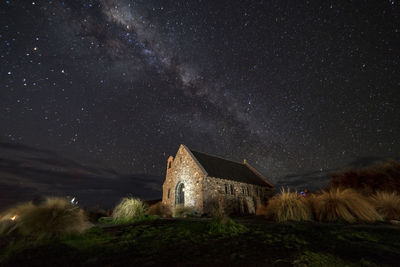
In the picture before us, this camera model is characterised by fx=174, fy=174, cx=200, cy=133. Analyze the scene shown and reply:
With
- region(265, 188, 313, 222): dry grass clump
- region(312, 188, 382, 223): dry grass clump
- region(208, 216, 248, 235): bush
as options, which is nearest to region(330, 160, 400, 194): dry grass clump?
region(312, 188, 382, 223): dry grass clump

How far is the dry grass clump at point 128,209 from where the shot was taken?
9021mm

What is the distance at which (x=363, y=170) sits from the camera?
13.5 meters

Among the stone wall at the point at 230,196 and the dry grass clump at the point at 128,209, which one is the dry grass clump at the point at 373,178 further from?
the dry grass clump at the point at 128,209

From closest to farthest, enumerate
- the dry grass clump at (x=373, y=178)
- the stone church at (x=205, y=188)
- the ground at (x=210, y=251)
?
the ground at (x=210, y=251) → the dry grass clump at (x=373, y=178) → the stone church at (x=205, y=188)

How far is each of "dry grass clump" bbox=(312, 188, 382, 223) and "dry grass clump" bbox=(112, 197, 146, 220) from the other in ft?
28.3

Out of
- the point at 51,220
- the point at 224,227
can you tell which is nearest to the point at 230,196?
the point at 224,227

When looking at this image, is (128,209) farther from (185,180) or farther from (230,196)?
(230,196)

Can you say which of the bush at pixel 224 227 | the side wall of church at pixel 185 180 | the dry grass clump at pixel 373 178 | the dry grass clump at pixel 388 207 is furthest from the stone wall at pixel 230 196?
the bush at pixel 224 227

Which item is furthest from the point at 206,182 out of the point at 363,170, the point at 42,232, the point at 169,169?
the point at 42,232

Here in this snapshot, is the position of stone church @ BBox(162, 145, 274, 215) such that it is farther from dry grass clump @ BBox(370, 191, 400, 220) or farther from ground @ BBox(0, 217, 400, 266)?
ground @ BBox(0, 217, 400, 266)

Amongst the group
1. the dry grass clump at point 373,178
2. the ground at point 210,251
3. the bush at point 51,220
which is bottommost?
the ground at point 210,251

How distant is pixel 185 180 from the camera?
19328mm

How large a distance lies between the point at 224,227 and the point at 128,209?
20.7ft

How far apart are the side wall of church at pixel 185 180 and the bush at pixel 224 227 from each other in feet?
39.2
